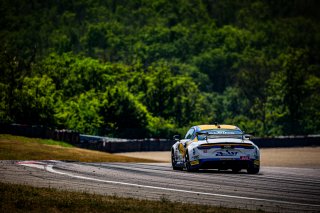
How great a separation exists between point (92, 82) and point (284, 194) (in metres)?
83.1

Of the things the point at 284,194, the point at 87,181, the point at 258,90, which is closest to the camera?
the point at 284,194

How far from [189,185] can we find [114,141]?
117 feet

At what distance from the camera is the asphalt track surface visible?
42.9 ft

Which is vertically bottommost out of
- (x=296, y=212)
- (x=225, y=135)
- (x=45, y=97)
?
(x=296, y=212)

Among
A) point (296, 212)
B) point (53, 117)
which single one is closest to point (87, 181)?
point (296, 212)

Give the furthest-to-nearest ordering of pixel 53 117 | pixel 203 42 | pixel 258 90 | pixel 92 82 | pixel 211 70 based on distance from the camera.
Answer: pixel 203 42
pixel 211 70
pixel 258 90
pixel 92 82
pixel 53 117

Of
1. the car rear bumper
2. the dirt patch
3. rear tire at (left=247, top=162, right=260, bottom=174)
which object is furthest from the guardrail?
rear tire at (left=247, top=162, right=260, bottom=174)

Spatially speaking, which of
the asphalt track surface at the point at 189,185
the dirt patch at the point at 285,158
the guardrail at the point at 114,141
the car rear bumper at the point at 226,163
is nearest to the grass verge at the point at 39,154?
the dirt patch at the point at 285,158

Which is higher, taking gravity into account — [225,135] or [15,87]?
[15,87]

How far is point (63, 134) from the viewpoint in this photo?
155ft

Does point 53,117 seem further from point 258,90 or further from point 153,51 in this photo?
point 153,51

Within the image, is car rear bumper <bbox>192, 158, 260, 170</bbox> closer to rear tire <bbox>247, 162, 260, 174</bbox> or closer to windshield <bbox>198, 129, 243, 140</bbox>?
rear tire <bbox>247, 162, 260, 174</bbox>

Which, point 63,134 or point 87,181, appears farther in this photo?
point 63,134

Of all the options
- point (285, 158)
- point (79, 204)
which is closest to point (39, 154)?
point (79, 204)
